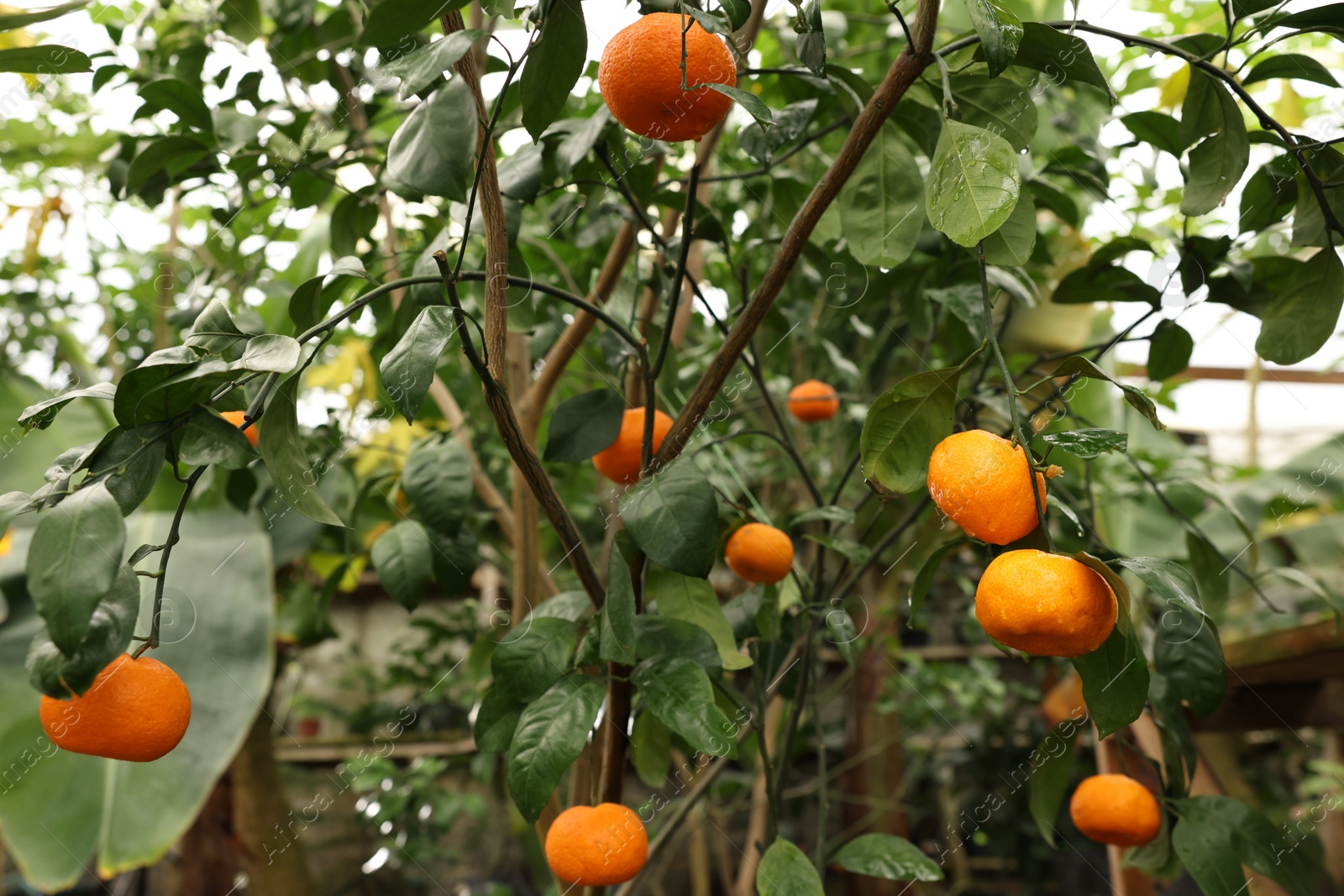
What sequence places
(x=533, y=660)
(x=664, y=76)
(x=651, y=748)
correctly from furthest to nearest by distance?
(x=651, y=748), (x=533, y=660), (x=664, y=76)

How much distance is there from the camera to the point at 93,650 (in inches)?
13.0

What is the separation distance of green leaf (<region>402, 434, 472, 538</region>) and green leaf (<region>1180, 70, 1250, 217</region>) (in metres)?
0.55

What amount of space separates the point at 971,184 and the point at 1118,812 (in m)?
0.47

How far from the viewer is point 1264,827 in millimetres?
627

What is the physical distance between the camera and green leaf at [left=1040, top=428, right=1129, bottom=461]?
1.19 feet

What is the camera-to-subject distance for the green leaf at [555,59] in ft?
1.36

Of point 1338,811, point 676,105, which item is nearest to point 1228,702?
point 1338,811

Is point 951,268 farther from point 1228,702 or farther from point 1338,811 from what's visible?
point 1338,811

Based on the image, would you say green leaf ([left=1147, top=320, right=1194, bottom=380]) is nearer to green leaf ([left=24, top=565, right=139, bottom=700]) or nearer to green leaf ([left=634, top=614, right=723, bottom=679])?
green leaf ([left=634, top=614, right=723, bottom=679])

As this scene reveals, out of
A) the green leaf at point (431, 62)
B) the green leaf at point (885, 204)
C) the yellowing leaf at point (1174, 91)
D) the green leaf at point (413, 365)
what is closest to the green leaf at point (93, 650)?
the green leaf at point (413, 365)

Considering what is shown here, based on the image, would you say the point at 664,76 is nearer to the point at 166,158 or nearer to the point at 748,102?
the point at 748,102

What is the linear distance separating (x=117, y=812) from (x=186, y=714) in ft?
2.91

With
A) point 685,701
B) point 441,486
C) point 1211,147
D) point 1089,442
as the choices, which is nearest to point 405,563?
point 441,486

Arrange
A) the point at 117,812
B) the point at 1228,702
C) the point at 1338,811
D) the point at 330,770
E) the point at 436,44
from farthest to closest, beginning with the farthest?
the point at 330,770 → the point at 1338,811 → the point at 1228,702 → the point at 117,812 → the point at 436,44
